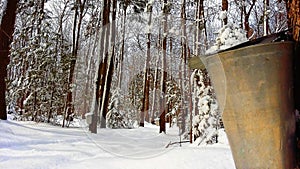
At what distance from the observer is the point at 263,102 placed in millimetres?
1506

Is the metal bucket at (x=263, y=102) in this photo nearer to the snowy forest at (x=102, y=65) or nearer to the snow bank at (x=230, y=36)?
the snowy forest at (x=102, y=65)

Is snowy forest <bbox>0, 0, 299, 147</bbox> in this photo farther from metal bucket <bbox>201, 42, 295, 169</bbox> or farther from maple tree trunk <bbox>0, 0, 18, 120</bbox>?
metal bucket <bbox>201, 42, 295, 169</bbox>

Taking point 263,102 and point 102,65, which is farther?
point 102,65

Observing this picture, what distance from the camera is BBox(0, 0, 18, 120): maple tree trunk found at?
6277 mm

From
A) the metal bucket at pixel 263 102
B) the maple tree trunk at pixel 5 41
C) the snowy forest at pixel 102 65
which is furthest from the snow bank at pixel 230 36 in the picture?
the maple tree trunk at pixel 5 41

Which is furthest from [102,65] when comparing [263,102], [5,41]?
[263,102]

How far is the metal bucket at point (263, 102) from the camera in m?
1.49

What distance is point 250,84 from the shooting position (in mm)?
1538

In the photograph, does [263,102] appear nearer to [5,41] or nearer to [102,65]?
[5,41]

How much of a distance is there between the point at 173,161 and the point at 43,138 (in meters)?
3.10

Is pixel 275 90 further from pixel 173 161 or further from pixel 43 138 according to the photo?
pixel 43 138

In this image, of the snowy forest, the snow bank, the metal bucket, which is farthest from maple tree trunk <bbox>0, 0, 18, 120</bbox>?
the metal bucket

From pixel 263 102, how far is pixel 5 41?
20.8 feet

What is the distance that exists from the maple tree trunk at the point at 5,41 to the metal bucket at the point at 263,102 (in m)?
5.92
